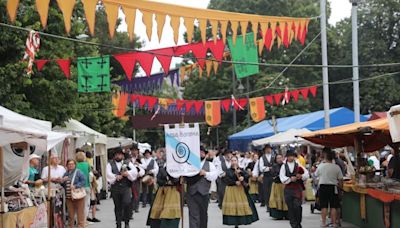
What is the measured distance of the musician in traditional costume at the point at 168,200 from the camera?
1427 centimetres

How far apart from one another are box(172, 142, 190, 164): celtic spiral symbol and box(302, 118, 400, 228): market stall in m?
3.57

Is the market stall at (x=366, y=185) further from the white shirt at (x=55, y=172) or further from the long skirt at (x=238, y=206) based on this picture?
the white shirt at (x=55, y=172)

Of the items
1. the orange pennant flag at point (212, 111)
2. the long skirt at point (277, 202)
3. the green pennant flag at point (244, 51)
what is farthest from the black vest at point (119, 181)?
the orange pennant flag at point (212, 111)

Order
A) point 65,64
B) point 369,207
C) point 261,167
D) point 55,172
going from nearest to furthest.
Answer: point 369,207, point 55,172, point 65,64, point 261,167

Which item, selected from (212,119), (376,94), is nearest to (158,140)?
(376,94)

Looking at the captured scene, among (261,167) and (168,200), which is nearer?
(168,200)

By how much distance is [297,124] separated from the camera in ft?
108

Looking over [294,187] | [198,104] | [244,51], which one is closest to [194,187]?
[294,187]

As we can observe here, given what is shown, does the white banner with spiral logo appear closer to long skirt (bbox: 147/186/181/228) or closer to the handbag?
long skirt (bbox: 147/186/181/228)

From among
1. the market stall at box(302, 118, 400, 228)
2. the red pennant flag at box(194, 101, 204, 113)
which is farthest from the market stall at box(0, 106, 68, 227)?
the red pennant flag at box(194, 101, 204, 113)

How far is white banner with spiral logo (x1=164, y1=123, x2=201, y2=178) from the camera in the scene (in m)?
13.4

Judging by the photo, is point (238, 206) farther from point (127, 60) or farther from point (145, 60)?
point (127, 60)

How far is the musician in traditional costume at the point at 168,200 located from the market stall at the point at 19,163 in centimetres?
233

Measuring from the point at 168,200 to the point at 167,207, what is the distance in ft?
0.52
